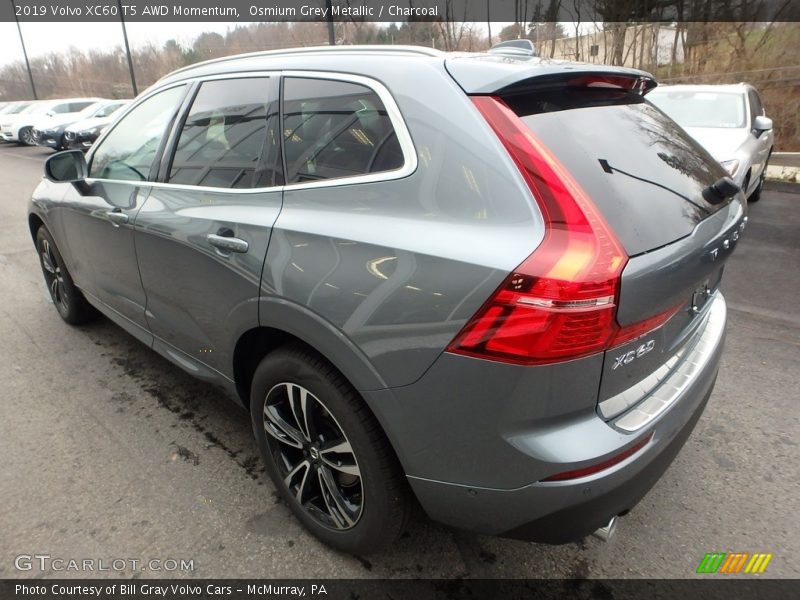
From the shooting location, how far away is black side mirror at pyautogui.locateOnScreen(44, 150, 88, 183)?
333cm

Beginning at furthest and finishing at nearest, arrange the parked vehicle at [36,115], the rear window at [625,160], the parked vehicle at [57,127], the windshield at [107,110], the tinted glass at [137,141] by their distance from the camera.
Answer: the parked vehicle at [36,115] < the windshield at [107,110] < the parked vehicle at [57,127] < the tinted glass at [137,141] < the rear window at [625,160]

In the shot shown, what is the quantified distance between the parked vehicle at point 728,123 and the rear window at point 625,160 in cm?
462

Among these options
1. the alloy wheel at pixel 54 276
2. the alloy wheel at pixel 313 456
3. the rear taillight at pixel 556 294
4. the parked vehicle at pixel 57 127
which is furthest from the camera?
the parked vehicle at pixel 57 127

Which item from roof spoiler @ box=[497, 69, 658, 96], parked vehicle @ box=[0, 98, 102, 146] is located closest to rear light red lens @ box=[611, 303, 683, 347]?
roof spoiler @ box=[497, 69, 658, 96]

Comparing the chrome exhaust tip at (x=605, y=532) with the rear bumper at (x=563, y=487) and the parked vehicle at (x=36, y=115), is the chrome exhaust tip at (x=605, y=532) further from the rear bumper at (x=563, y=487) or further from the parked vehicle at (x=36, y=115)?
the parked vehicle at (x=36, y=115)

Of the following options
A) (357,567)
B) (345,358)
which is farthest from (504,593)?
(345,358)

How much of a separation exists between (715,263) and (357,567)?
5.49ft

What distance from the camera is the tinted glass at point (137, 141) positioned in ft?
9.04

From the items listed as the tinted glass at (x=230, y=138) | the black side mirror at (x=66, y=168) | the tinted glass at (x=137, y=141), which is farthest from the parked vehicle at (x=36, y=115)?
the tinted glass at (x=230, y=138)

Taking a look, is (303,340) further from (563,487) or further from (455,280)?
(563,487)

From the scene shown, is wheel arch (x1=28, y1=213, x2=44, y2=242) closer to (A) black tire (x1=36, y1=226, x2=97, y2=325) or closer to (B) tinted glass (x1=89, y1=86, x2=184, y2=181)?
(A) black tire (x1=36, y1=226, x2=97, y2=325)

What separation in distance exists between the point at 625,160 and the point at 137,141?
2.57 meters

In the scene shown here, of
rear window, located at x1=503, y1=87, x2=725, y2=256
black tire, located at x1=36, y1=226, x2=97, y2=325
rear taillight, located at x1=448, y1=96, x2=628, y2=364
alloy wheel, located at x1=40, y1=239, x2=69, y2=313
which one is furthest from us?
alloy wheel, located at x1=40, y1=239, x2=69, y2=313

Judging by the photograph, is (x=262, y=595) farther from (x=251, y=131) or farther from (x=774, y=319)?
(x=774, y=319)
